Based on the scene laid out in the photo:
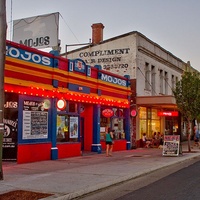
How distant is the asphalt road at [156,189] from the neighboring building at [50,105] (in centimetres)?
599

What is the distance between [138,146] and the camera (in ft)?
86.8

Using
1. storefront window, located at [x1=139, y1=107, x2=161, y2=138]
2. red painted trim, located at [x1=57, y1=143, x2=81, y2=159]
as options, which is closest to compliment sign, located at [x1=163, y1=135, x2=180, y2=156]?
red painted trim, located at [x1=57, y1=143, x2=81, y2=159]

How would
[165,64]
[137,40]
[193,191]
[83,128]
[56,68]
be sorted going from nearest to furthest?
1. [193,191]
2. [56,68]
3. [83,128]
4. [137,40]
5. [165,64]

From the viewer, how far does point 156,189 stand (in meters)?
9.71

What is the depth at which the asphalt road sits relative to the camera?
8.66 meters

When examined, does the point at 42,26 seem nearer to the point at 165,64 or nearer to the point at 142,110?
the point at 142,110

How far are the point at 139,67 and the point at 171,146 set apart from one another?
8254 millimetres

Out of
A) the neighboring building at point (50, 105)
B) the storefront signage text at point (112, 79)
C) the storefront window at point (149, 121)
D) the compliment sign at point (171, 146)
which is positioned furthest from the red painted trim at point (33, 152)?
the storefront window at point (149, 121)

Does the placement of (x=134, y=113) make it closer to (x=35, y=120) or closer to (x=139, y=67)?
(x=139, y=67)

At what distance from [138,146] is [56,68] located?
11711 mm

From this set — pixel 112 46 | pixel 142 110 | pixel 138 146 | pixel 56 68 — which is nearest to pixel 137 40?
pixel 112 46

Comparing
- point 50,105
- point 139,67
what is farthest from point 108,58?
point 50,105

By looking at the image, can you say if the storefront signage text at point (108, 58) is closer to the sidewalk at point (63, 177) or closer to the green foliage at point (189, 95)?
the green foliage at point (189, 95)

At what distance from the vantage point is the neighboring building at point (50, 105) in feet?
49.9
